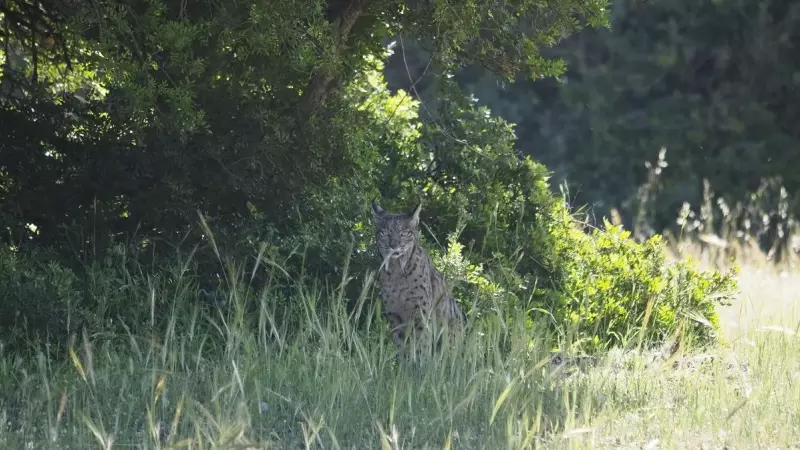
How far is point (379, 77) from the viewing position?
11.2 meters

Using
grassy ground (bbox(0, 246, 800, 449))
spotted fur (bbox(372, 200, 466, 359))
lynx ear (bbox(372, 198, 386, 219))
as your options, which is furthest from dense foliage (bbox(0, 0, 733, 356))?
grassy ground (bbox(0, 246, 800, 449))

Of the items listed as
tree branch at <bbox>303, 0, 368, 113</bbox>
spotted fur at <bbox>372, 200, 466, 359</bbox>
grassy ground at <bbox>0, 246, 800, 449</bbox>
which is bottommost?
grassy ground at <bbox>0, 246, 800, 449</bbox>

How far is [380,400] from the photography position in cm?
634

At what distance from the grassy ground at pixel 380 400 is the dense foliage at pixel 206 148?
72cm

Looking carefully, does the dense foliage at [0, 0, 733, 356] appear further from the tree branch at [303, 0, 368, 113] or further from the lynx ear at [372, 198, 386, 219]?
the lynx ear at [372, 198, 386, 219]

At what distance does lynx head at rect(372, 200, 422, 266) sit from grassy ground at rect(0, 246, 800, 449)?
1.00 m

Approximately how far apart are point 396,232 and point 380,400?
6.23ft

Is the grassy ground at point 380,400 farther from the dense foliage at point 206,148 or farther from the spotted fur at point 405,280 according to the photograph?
the spotted fur at point 405,280

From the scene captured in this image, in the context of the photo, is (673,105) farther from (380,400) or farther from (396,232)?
(380,400)

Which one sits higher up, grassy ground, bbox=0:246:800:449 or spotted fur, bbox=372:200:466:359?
spotted fur, bbox=372:200:466:359

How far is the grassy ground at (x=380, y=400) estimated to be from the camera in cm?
578

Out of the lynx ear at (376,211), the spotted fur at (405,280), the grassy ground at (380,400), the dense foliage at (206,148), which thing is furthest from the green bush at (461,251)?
the grassy ground at (380,400)

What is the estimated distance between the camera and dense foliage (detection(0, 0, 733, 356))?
25.4ft

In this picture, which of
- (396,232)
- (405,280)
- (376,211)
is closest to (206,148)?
(376,211)
